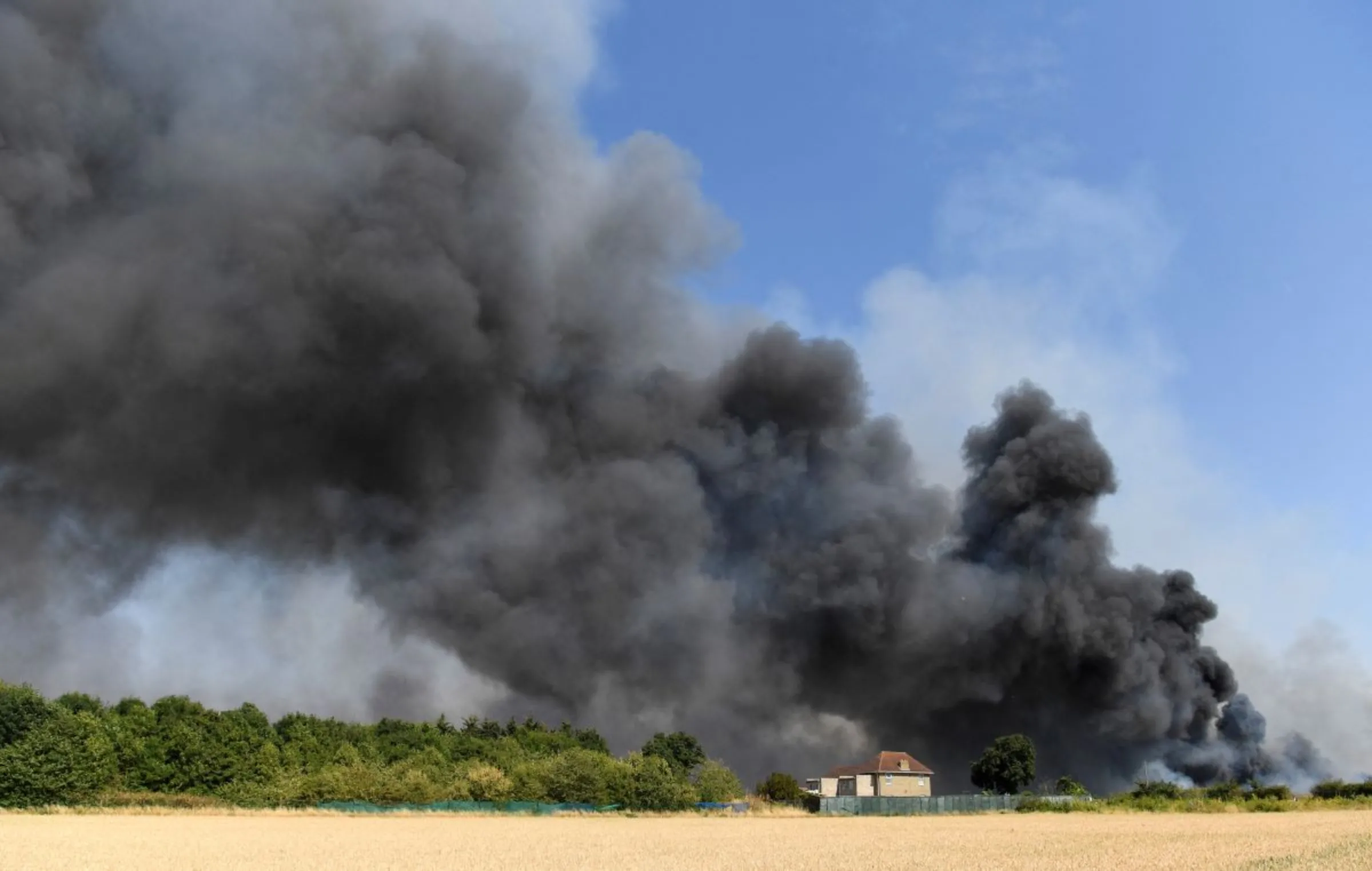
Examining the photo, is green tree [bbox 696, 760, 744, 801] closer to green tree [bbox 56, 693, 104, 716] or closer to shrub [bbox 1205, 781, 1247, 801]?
shrub [bbox 1205, 781, 1247, 801]

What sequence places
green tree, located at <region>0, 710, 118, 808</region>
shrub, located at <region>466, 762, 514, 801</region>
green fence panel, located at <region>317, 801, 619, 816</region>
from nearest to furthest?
green fence panel, located at <region>317, 801, 619, 816</region>, green tree, located at <region>0, 710, 118, 808</region>, shrub, located at <region>466, 762, 514, 801</region>

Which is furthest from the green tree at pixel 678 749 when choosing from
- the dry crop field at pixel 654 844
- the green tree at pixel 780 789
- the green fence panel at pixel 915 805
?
the dry crop field at pixel 654 844

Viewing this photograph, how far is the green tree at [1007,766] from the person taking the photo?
112 metres

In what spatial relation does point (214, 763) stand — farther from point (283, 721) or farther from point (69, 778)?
→ point (283, 721)

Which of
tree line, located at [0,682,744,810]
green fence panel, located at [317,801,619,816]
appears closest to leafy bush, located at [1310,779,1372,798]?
tree line, located at [0,682,744,810]

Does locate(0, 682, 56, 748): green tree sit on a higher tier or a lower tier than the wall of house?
higher

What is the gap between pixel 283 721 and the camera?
118 meters

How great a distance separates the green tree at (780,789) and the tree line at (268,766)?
22.5 m

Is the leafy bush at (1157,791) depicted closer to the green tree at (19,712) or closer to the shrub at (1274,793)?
the shrub at (1274,793)

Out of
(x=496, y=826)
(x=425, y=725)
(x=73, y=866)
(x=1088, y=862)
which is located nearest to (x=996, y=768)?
(x=425, y=725)

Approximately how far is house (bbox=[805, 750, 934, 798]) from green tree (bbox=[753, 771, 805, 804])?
13.9 m

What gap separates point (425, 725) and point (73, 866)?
98.2 m

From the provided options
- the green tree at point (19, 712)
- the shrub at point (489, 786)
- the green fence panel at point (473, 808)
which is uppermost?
the green tree at point (19, 712)

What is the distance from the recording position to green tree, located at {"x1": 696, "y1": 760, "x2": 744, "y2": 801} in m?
82.8
